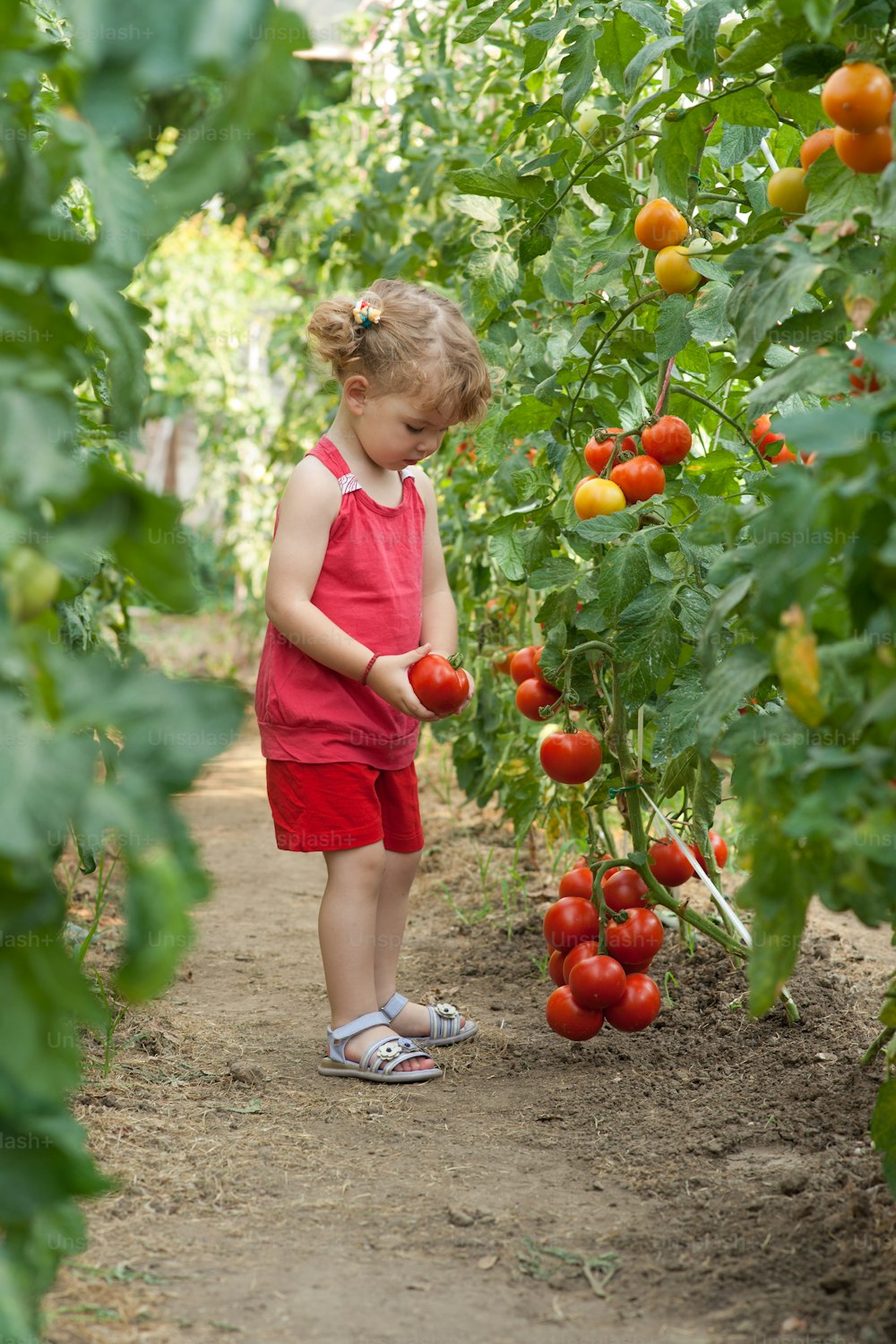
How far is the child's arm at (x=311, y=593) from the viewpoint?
213cm

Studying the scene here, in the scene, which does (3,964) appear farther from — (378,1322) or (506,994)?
(506,994)

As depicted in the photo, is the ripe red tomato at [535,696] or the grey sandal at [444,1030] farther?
the grey sandal at [444,1030]

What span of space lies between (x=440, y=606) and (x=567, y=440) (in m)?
0.49

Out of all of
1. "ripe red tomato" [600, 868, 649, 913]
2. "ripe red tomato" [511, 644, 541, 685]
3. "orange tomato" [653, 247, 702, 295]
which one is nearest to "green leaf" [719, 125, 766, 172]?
"orange tomato" [653, 247, 702, 295]

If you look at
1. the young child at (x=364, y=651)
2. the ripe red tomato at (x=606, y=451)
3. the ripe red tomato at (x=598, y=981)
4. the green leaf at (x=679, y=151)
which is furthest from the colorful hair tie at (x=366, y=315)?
the ripe red tomato at (x=598, y=981)

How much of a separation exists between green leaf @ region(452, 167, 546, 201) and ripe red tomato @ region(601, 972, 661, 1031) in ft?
3.72

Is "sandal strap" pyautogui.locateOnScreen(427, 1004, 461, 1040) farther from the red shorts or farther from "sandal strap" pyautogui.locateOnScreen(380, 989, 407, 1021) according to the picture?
the red shorts

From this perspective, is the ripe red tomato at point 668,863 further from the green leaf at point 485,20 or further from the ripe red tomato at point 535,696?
the green leaf at point 485,20

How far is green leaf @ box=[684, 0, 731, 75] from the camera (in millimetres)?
1403

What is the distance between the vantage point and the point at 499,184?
76.0 inches

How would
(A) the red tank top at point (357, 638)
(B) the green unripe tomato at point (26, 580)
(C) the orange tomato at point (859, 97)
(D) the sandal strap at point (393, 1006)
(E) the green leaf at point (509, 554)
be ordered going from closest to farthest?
(B) the green unripe tomato at point (26, 580) → (C) the orange tomato at point (859, 97) → (E) the green leaf at point (509, 554) → (A) the red tank top at point (357, 638) → (D) the sandal strap at point (393, 1006)

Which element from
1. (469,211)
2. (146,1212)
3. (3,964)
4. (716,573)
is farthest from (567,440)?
(3,964)

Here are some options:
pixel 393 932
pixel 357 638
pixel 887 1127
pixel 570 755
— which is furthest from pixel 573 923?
pixel 887 1127

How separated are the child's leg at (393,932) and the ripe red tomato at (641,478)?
0.84 metres
